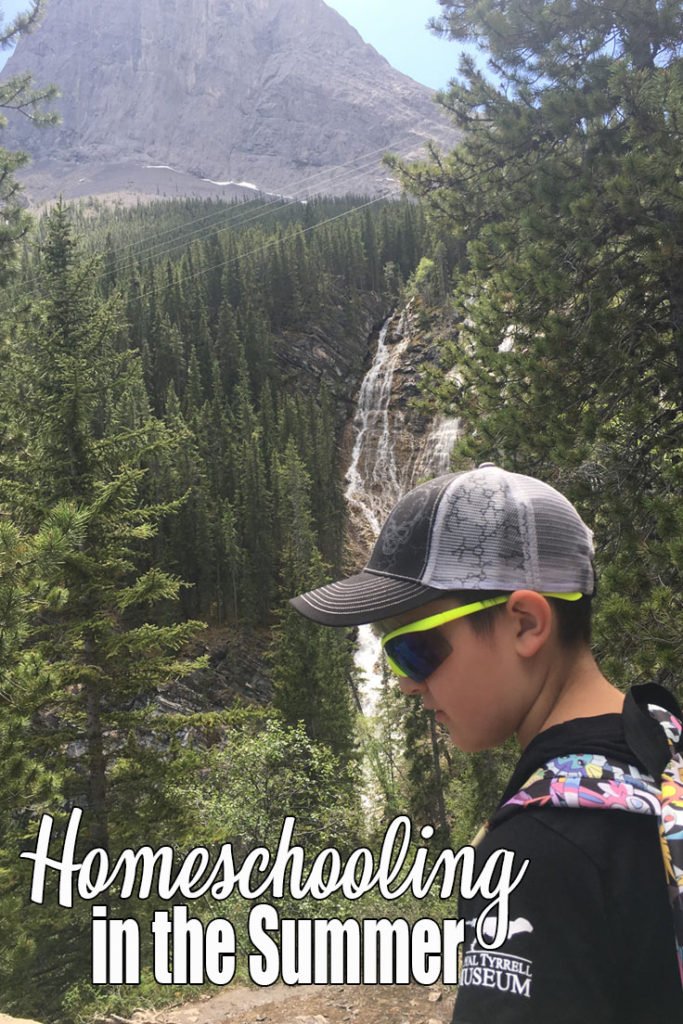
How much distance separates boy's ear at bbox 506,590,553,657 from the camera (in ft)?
5.11

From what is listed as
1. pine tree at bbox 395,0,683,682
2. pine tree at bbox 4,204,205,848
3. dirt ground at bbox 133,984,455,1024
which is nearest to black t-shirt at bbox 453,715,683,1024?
pine tree at bbox 395,0,683,682

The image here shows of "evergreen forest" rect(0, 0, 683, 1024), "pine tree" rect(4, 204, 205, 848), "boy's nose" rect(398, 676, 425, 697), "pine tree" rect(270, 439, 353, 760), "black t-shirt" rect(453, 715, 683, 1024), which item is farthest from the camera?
"pine tree" rect(270, 439, 353, 760)

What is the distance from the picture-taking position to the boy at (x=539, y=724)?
1193 millimetres

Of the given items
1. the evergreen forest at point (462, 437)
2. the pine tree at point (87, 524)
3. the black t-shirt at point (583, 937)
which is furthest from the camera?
the pine tree at point (87, 524)

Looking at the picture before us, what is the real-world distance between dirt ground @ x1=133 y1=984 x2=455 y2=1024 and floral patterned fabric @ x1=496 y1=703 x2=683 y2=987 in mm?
6662

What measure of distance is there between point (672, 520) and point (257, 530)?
48129mm

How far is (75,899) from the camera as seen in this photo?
11.5m

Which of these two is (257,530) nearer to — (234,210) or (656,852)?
(656,852)

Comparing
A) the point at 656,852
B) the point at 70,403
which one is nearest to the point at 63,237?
the point at 70,403

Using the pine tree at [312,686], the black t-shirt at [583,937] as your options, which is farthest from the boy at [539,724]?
the pine tree at [312,686]

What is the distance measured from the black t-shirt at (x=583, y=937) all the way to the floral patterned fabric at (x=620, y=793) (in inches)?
1.0

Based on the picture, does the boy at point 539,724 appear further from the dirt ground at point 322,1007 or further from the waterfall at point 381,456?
the waterfall at point 381,456

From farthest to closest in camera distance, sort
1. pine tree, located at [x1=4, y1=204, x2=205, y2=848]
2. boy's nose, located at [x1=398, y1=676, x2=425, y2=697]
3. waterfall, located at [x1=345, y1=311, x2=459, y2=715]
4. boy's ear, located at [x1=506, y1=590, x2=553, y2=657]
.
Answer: waterfall, located at [x1=345, y1=311, x2=459, y2=715] → pine tree, located at [x1=4, y1=204, x2=205, y2=848] → boy's nose, located at [x1=398, y1=676, x2=425, y2=697] → boy's ear, located at [x1=506, y1=590, x2=553, y2=657]

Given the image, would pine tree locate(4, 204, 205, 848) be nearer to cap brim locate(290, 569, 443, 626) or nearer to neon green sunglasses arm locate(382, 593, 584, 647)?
cap brim locate(290, 569, 443, 626)
